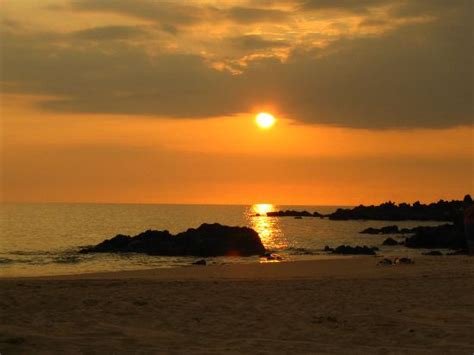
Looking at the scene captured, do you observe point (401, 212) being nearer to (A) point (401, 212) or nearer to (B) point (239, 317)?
(A) point (401, 212)

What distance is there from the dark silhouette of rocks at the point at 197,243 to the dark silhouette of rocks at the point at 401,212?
83.8 m

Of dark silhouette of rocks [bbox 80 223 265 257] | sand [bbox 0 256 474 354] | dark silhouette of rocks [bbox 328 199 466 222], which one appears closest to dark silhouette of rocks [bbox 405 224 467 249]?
dark silhouette of rocks [bbox 80 223 265 257]

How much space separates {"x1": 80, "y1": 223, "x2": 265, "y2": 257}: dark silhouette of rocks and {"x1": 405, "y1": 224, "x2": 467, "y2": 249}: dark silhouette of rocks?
14544 millimetres

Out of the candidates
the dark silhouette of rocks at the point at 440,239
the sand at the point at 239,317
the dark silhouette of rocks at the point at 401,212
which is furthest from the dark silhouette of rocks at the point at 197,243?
the dark silhouette of rocks at the point at 401,212

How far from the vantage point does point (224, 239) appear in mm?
44781

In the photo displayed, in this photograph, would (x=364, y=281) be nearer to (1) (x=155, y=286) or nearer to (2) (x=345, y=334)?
(1) (x=155, y=286)

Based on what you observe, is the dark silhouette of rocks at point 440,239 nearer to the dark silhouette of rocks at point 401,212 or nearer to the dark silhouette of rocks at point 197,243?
the dark silhouette of rocks at point 197,243

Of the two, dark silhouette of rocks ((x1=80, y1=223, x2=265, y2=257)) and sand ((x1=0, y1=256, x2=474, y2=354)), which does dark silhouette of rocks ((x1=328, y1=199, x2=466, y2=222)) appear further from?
sand ((x1=0, y1=256, x2=474, y2=354))

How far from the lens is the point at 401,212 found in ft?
434

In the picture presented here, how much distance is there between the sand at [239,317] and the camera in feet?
33.1

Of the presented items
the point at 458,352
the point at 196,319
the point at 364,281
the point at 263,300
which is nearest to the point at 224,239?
the point at 364,281

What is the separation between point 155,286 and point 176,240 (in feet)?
89.5

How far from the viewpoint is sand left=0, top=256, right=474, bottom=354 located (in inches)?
397

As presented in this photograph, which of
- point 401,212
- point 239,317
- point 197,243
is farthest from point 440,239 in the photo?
point 401,212
